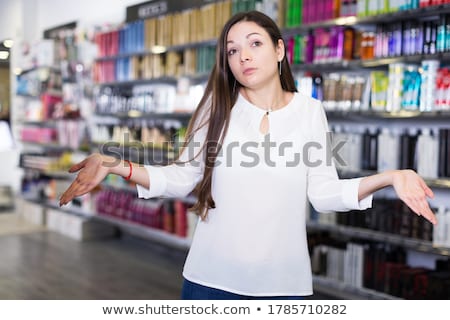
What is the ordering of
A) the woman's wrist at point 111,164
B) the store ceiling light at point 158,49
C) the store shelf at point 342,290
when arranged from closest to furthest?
the woman's wrist at point 111,164, the store shelf at point 342,290, the store ceiling light at point 158,49

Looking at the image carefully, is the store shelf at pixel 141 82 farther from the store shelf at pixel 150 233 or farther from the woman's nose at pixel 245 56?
the woman's nose at pixel 245 56

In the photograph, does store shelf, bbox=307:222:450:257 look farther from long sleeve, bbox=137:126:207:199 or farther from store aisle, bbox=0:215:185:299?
long sleeve, bbox=137:126:207:199

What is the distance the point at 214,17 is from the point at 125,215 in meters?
2.10

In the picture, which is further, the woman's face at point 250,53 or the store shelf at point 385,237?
the store shelf at point 385,237

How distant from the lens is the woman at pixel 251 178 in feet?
4.53

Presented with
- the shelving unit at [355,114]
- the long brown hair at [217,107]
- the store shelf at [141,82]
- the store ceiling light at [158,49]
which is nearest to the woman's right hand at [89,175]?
the long brown hair at [217,107]

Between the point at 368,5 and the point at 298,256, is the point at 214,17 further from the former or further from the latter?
the point at 298,256

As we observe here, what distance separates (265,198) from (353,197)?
0.20 metres

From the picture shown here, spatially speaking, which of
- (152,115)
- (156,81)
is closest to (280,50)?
(152,115)

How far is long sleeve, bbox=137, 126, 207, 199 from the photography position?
4.61 feet

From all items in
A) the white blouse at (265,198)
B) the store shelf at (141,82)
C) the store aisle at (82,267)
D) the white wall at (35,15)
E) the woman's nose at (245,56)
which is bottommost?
the store aisle at (82,267)

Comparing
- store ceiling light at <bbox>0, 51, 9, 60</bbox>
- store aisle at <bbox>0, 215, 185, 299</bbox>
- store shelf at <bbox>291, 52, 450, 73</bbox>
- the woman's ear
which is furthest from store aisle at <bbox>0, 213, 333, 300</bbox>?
the woman's ear

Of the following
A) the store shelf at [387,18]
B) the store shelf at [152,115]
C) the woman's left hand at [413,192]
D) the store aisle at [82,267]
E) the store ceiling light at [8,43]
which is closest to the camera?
the woman's left hand at [413,192]
